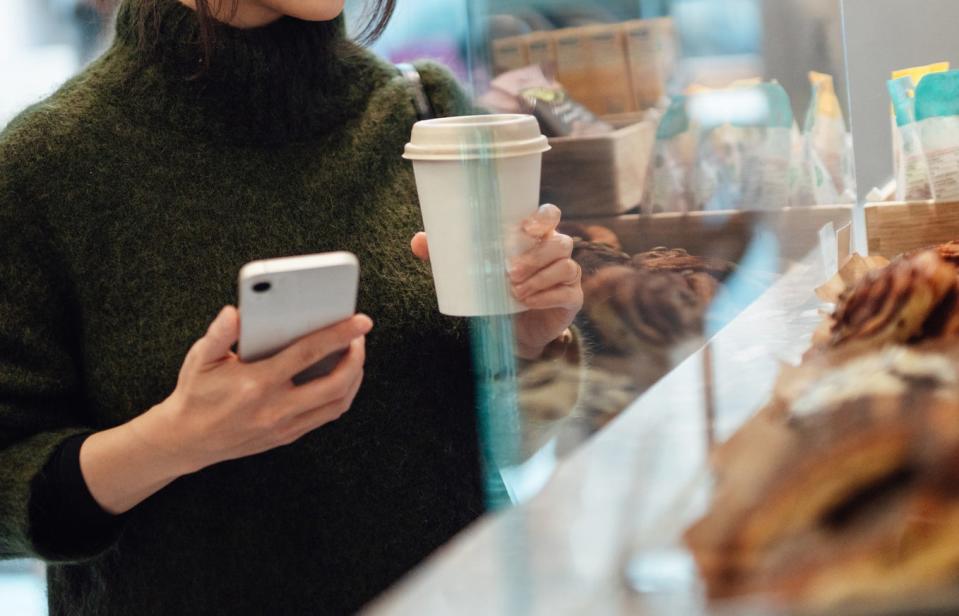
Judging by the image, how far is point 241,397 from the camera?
869 mm

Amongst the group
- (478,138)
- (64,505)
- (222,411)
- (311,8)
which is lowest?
(64,505)

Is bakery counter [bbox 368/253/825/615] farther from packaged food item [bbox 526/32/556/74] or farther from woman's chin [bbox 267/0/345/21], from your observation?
woman's chin [bbox 267/0/345/21]

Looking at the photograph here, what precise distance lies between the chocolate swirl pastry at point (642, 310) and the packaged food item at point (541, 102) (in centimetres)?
10

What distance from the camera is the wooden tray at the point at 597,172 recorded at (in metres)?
0.63

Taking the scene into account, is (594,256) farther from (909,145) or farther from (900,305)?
(909,145)

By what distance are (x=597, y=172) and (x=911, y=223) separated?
44 centimetres

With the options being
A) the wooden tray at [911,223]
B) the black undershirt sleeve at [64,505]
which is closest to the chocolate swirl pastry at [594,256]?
the wooden tray at [911,223]

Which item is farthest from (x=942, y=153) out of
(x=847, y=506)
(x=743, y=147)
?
(x=847, y=506)

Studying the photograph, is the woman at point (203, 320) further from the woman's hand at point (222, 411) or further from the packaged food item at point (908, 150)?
the packaged food item at point (908, 150)

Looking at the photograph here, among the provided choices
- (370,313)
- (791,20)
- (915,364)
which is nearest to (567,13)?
(915,364)

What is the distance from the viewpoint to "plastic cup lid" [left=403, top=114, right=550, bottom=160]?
0.61 metres

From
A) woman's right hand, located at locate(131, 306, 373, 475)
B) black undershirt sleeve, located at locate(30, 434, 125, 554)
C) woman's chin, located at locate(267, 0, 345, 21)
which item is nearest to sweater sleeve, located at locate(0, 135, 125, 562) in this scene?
black undershirt sleeve, located at locate(30, 434, 125, 554)

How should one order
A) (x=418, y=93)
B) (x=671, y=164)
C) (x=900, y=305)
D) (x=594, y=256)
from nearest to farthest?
(x=900, y=305) → (x=594, y=256) → (x=671, y=164) → (x=418, y=93)

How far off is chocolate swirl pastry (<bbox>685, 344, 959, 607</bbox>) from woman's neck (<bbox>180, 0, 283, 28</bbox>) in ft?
3.25
